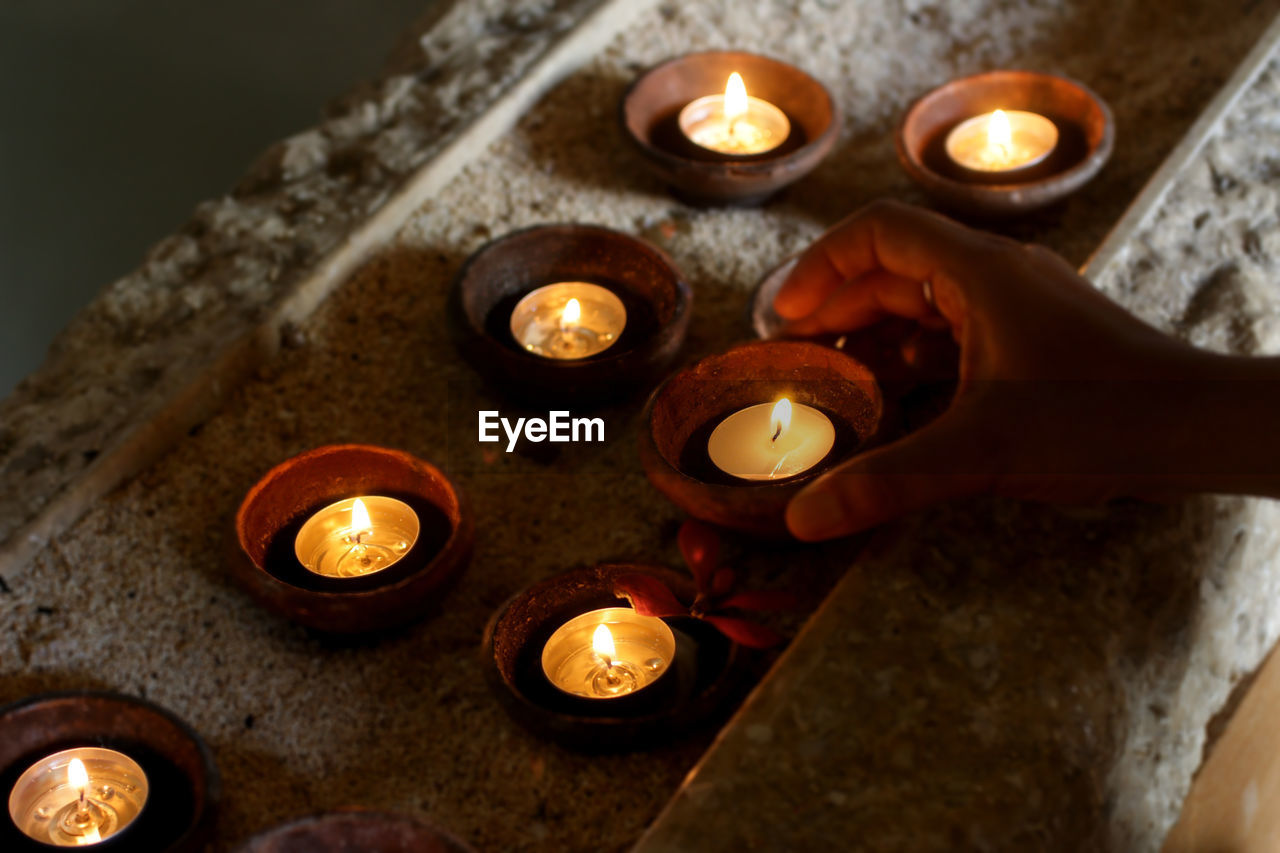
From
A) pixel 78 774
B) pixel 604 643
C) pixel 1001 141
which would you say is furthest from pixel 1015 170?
pixel 78 774

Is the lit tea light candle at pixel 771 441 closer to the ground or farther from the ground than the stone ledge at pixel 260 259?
closer to the ground

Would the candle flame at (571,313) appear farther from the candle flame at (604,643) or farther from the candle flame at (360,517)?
the candle flame at (604,643)

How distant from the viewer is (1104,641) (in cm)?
119

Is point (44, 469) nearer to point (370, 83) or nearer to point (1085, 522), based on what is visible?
point (370, 83)

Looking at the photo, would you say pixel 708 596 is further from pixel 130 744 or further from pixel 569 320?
pixel 130 744

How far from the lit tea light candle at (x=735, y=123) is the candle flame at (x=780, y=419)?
71 cm

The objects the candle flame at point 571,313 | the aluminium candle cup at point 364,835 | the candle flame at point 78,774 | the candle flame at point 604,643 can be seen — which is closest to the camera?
the aluminium candle cup at point 364,835

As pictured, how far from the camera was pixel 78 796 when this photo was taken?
3.94 ft

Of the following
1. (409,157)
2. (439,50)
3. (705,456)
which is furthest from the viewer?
(439,50)

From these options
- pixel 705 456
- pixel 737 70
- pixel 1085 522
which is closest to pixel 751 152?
pixel 737 70

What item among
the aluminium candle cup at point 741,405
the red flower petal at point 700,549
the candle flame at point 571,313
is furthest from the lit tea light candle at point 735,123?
the red flower petal at point 700,549

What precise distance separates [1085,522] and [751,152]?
35.9 inches

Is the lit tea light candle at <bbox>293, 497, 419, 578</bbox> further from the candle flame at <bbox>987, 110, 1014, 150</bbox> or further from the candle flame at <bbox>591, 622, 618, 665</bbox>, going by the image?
the candle flame at <bbox>987, 110, 1014, 150</bbox>

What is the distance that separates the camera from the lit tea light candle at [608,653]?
Result: 4.23ft
